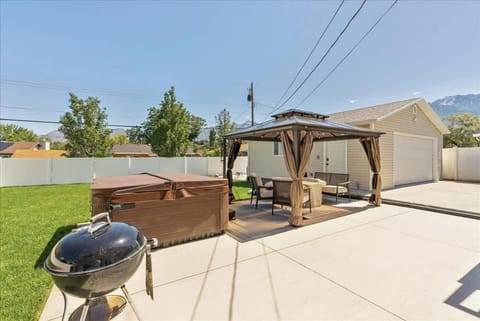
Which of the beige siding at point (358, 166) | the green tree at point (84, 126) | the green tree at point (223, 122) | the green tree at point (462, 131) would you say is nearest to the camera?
the beige siding at point (358, 166)

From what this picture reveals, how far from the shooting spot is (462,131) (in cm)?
2047

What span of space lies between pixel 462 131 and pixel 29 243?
29.8 m

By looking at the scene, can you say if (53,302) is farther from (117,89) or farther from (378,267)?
(117,89)

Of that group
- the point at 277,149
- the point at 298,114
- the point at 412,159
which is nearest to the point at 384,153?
the point at 412,159

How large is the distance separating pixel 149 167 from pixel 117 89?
30.4ft

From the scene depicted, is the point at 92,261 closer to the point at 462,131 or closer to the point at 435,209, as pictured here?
the point at 435,209

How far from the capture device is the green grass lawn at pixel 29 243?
2.42m

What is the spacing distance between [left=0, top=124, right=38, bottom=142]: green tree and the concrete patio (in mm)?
51146

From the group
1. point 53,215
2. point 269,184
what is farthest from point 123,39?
point 269,184

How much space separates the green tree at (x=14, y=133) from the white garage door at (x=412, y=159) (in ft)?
176

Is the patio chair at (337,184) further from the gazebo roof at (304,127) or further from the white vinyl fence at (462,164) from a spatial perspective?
the white vinyl fence at (462,164)

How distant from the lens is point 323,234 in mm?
4559

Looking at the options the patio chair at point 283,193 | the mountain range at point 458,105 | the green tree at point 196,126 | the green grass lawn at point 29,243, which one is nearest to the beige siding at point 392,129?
the patio chair at point 283,193

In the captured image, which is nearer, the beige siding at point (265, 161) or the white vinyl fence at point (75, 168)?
the white vinyl fence at point (75, 168)
